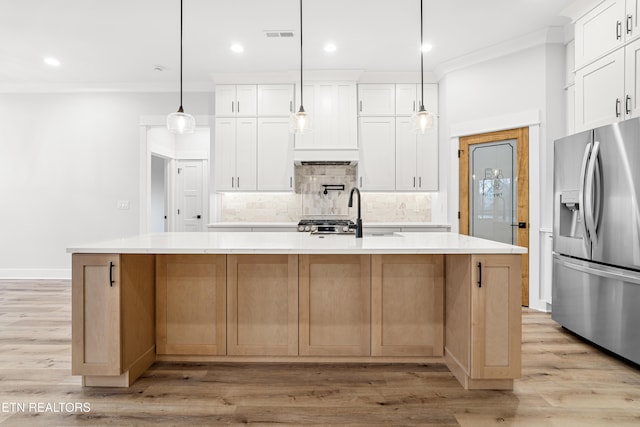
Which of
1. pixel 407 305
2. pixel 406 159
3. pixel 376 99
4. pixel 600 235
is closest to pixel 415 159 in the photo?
pixel 406 159

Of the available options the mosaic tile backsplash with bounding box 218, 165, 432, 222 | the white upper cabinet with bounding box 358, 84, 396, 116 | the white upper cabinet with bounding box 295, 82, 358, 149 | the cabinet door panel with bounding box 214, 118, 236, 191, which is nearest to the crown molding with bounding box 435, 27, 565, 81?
the white upper cabinet with bounding box 358, 84, 396, 116

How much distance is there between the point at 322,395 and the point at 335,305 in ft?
1.96

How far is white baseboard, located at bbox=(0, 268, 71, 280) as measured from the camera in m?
5.77

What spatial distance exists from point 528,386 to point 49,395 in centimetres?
290

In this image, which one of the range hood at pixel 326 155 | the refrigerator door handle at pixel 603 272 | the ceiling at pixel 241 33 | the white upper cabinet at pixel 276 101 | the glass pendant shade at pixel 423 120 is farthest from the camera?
the white upper cabinet at pixel 276 101

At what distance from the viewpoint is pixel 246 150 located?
533cm

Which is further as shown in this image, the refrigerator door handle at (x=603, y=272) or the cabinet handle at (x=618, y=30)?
the cabinet handle at (x=618, y=30)

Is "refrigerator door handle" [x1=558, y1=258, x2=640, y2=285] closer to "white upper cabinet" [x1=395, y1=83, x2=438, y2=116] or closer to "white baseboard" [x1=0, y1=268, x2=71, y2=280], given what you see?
"white upper cabinet" [x1=395, y1=83, x2=438, y2=116]

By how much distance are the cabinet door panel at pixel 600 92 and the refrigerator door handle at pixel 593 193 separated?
42cm

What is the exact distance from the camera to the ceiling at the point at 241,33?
3.62 meters

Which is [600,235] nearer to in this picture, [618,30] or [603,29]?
[618,30]

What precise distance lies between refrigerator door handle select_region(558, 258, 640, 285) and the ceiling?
242cm

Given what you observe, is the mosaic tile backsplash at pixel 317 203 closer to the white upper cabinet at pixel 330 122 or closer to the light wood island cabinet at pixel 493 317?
the white upper cabinet at pixel 330 122

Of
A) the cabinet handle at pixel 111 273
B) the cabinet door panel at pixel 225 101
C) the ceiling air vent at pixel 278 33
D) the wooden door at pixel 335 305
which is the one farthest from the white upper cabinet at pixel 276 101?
the cabinet handle at pixel 111 273
